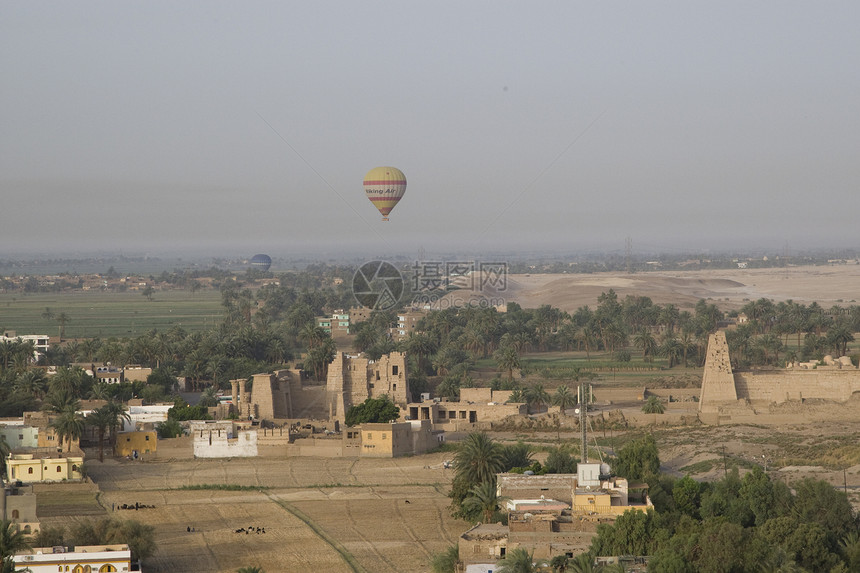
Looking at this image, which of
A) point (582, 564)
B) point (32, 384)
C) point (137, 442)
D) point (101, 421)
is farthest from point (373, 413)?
point (582, 564)

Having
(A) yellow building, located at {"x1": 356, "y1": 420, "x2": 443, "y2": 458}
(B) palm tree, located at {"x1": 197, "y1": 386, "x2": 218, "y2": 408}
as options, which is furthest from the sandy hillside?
(A) yellow building, located at {"x1": 356, "y1": 420, "x2": 443, "y2": 458}

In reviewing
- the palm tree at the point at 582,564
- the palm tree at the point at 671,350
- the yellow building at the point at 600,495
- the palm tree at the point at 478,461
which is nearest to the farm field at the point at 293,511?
the palm tree at the point at 478,461

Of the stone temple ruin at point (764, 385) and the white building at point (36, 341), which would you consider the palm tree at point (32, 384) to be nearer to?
the white building at point (36, 341)

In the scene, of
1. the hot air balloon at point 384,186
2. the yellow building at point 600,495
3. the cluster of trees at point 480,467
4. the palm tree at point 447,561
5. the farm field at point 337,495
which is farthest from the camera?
the hot air balloon at point 384,186

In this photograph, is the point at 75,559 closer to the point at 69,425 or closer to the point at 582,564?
the point at 582,564

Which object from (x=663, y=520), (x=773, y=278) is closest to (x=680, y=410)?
(x=663, y=520)

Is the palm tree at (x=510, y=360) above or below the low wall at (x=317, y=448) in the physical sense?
above

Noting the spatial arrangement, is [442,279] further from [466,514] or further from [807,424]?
[466,514]
